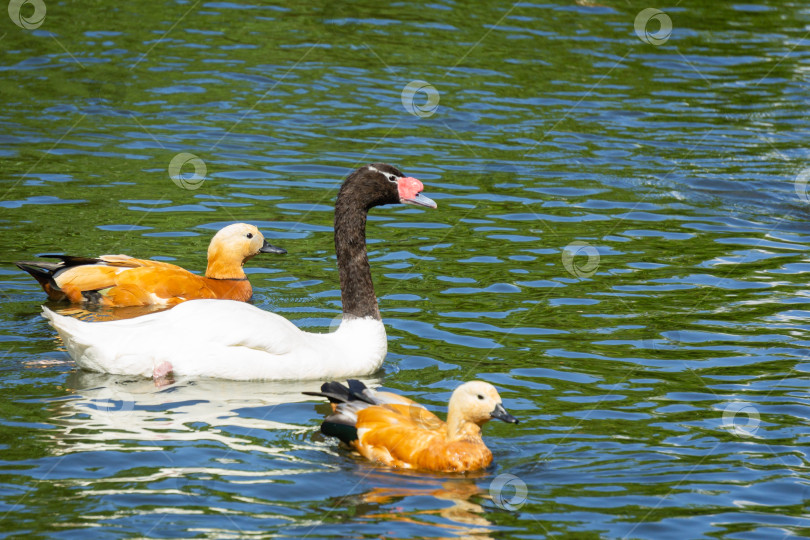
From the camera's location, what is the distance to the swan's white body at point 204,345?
9016 mm

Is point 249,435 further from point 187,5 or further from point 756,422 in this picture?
point 187,5

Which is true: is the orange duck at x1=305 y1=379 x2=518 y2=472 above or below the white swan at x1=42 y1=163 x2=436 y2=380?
below

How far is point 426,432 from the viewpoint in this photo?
775 cm

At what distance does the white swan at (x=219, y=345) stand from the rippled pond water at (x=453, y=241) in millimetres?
167

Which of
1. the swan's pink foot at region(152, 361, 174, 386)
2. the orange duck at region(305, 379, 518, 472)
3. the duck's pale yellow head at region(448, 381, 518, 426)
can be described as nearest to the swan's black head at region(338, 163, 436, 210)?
the swan's pink foot at region(152, 361, 174, 386)

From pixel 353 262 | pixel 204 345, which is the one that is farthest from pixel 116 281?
pixel 353 262

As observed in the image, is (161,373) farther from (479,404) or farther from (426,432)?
(479,404)

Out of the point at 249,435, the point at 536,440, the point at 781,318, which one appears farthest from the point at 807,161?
the point at 249,435

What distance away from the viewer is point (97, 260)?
1088cm

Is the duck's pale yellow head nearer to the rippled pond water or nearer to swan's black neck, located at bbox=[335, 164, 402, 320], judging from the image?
the rippled pond water

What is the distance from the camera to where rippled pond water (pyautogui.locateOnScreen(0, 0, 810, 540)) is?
731cm

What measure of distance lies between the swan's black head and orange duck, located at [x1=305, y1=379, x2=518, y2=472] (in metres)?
2.77

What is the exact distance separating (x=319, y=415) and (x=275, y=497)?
5.30 feet

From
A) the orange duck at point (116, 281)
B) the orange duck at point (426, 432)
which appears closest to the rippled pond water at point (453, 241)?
the orange duck at point (426, 432)
